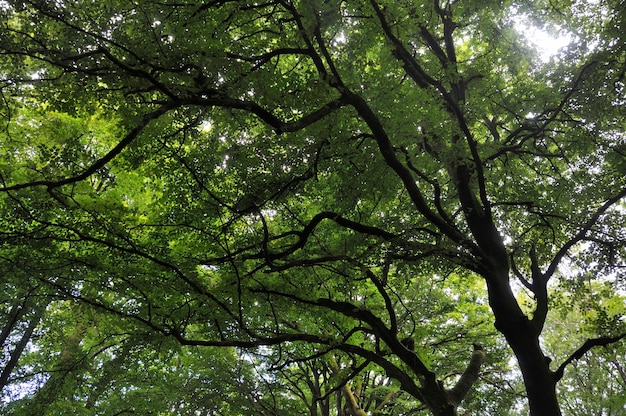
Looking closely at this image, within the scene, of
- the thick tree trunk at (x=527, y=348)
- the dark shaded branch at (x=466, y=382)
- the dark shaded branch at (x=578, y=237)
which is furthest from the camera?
the dark shaded branch at (x=578, y=237)

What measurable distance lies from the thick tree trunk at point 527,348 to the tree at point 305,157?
0.08 feet

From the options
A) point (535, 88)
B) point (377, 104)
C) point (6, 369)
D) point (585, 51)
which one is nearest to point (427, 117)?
point (377, 104)

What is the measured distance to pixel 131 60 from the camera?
388 cm

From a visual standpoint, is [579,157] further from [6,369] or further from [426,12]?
[6,369]

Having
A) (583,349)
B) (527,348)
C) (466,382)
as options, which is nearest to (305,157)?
(527,348)

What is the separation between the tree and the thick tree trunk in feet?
0.08

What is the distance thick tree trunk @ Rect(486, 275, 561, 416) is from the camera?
15.0 ft

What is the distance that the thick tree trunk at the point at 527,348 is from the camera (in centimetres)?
458

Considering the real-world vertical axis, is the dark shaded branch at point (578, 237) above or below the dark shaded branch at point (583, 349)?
above

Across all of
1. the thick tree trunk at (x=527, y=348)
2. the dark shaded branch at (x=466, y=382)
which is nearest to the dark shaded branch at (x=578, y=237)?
the thick tree trunk at (x=527, y=348)

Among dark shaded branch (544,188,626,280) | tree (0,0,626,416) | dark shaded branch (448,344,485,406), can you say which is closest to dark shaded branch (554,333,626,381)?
tree (0,0,626,416)

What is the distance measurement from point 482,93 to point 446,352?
21.5 feet

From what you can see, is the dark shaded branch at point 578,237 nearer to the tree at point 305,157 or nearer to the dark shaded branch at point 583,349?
the tree at point 305,157

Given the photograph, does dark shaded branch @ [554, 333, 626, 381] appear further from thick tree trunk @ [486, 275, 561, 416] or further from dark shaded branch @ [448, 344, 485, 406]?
dark shaded branch @ [448, 344, 485, 406]
